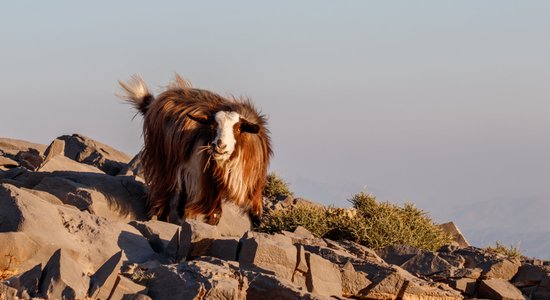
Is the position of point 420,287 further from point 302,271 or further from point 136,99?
point 136,99

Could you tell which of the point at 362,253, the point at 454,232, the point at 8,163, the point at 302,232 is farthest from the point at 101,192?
the point at 454,232

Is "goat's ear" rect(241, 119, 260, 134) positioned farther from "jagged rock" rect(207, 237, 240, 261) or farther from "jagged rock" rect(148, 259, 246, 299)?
"jagged rock" rect(148, 259, 246, 299)

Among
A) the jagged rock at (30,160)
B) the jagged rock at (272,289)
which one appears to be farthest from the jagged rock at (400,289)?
the jagged rock at (30,160)

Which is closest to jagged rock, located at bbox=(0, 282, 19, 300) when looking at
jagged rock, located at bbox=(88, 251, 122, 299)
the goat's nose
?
jagged rock, located at bbox=(88, 251, 122, 299)

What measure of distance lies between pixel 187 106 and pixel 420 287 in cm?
630

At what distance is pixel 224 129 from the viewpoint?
1598 cm

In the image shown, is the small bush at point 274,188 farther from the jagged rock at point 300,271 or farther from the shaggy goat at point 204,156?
the jagged rock at point 300,271

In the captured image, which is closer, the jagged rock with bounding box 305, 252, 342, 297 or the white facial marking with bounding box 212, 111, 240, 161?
the jagged rock with bounding box 305, 252, 342, 297

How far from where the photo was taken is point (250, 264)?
406 inches

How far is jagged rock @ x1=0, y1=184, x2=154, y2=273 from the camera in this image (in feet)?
31.8

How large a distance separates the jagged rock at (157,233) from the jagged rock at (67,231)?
0.26m

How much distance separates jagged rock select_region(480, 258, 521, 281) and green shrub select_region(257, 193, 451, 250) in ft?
5.78

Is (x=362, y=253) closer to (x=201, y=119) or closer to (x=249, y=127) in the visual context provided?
(x=249, y=127)

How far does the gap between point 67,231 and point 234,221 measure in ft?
20.7
